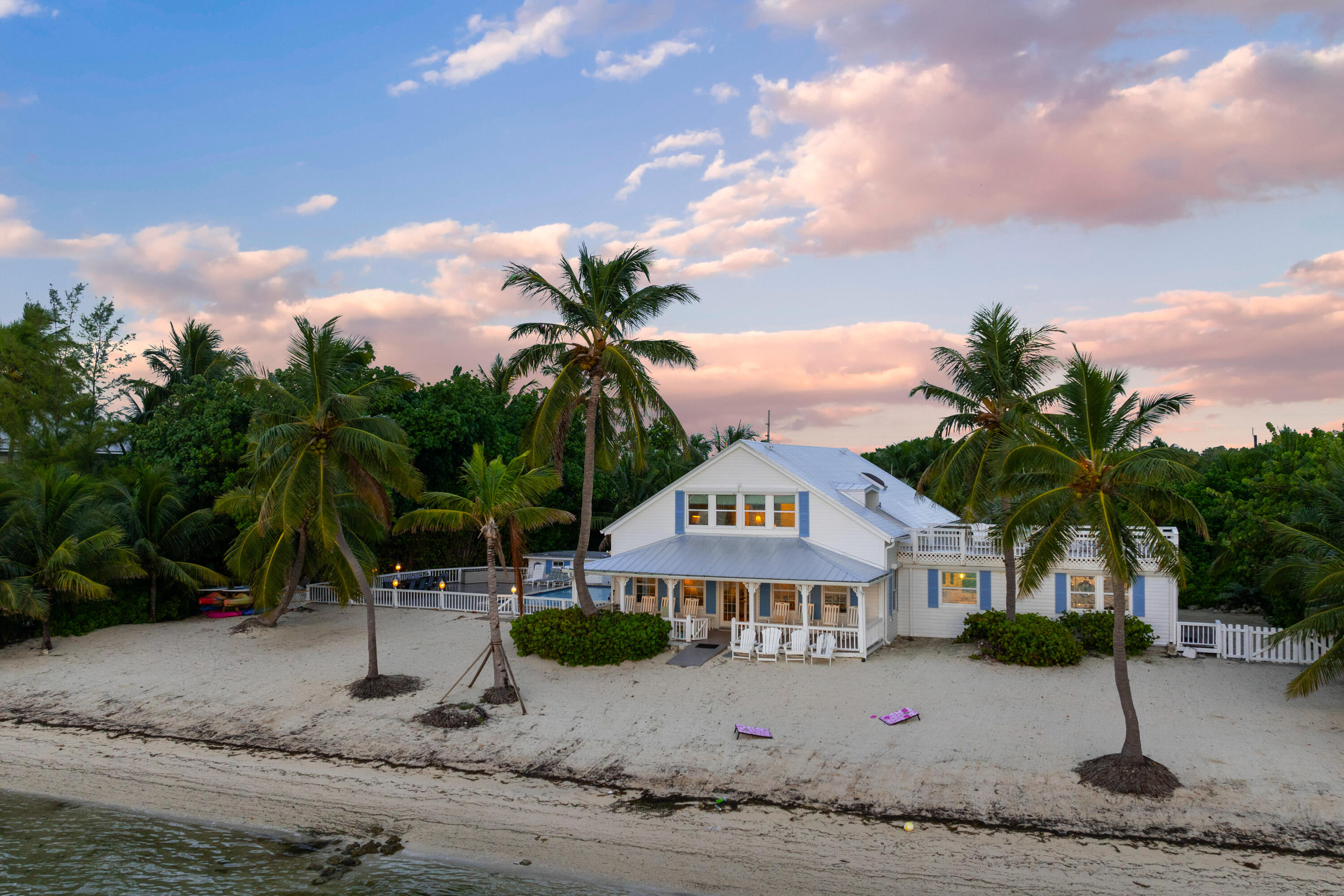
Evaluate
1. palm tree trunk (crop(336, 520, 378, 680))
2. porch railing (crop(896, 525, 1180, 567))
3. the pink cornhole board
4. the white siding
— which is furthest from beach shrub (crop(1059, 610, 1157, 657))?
palm tree trunk (crop(336, 520, 378, 680))

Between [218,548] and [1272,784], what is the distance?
1313 inches

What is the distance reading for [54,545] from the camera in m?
24.2

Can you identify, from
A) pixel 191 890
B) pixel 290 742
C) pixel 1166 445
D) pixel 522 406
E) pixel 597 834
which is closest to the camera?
pixel 191 890

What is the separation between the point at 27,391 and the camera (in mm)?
31016

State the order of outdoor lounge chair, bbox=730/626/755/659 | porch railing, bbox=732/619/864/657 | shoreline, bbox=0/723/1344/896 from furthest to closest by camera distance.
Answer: porch railing, bbox=732/619/864/657 < outdoor lounge chair, bbox=730/626/755/659 < shoreline, bbox=0/723/1344/896

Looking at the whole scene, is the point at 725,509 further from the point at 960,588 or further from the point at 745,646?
the point at 960,588

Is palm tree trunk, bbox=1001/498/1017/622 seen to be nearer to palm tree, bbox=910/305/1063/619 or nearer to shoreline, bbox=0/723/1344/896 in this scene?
palm tree, bbox=910/305/1063/619

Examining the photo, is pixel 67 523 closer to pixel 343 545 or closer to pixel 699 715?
pixel 343 545

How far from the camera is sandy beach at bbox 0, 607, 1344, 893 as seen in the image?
38.6 feet

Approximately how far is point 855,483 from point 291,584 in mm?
19620

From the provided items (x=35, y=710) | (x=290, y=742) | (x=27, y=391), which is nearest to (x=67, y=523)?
(x=35, y=710)

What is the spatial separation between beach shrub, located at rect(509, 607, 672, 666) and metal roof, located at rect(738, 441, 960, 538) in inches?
266

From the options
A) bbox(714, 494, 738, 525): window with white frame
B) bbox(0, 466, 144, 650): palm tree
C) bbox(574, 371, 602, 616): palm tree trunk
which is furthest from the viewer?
bbox(714, 494, 738, 525): window with white frame

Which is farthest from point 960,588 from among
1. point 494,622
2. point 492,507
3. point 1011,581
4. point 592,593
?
point 492,507
